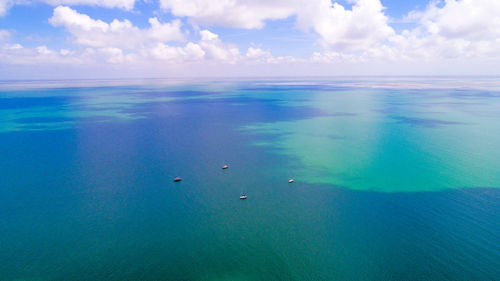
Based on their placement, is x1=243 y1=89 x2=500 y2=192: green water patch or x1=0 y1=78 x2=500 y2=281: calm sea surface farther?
x1=243 y1=89 x2=500 y2=192: green water patch

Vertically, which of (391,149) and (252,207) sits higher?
(391,149)

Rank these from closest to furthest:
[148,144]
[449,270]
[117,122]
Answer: [449,270], [148,144], [117,122]

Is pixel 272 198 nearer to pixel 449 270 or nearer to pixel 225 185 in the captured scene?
pixel 225 185

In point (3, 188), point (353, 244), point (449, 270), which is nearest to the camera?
point (449, 270)

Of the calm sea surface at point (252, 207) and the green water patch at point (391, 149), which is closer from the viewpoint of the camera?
the calm sea surface at point (252, 207)

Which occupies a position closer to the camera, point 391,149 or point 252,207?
point 252,207

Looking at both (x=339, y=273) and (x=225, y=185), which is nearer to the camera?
(x=339, y=273)

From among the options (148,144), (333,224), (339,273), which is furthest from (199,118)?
(339,273)

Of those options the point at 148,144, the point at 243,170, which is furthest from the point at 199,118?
the point at 243,170
